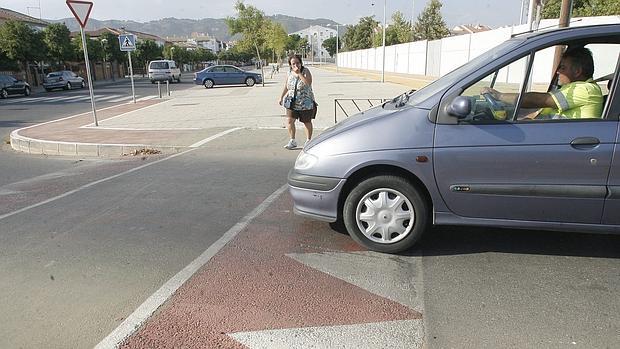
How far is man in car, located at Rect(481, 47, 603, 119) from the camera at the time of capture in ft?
11.0

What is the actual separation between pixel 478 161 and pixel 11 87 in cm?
3209

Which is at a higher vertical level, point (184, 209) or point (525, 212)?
point (525, 212)

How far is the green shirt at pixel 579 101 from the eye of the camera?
3.31 meters

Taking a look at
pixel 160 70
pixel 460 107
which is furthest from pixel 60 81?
pixel 460 107

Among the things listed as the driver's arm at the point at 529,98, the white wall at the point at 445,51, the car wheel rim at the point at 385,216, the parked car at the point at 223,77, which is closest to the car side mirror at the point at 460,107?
the driver's arm at the point at 529,98

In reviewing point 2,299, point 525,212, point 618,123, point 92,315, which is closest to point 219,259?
point 92,315

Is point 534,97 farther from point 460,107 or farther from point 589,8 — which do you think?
point 589,8

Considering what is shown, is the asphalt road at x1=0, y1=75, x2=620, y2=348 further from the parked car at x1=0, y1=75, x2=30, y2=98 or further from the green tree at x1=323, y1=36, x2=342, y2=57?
the green tree at x1=323, y1=36, x2=342, y2=57

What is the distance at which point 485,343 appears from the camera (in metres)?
2.51

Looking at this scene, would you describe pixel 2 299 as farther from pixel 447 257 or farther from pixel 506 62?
pixel 506 62

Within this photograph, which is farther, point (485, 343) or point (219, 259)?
point (219, 259)

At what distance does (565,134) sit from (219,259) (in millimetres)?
2864

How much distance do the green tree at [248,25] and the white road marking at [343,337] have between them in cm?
3585

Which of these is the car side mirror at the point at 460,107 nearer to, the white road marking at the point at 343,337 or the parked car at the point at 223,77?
the white road marking at the point at 343,337
